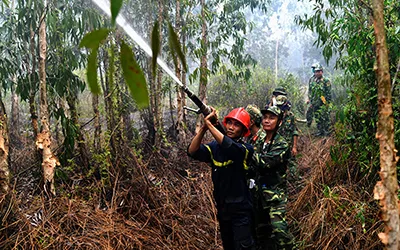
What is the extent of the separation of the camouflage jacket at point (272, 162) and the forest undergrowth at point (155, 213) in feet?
2.36

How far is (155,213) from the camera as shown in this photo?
4.14m

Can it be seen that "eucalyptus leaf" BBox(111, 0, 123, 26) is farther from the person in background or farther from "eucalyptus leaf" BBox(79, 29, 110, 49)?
the person in background

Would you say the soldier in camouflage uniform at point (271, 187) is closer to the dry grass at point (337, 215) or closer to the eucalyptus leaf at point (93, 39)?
the dry grass at point (337, 215)

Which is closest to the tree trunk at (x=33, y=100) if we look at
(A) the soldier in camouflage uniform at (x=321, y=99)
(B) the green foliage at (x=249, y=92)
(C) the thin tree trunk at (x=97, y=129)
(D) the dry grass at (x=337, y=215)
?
(C) the thin tree trunk at (x=97, y=129)

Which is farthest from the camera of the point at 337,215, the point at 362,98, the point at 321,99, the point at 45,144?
the point at 321,99

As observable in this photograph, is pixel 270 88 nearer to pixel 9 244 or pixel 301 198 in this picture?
pixel 301 198

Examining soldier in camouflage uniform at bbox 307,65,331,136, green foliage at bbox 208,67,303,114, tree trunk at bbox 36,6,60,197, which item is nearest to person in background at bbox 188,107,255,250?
tree trunk at bbox 36,6,60,197

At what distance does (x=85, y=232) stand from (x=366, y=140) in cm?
281

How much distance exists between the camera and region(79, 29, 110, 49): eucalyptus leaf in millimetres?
614

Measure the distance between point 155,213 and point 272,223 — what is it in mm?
1581

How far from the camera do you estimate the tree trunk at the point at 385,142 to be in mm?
1110

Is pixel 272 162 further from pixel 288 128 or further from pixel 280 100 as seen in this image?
pixel 288 128

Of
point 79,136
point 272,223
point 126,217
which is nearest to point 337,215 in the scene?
point 272,223

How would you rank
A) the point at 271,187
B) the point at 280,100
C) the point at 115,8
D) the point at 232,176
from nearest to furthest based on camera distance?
the point at 115,8 < the point at 232,176 < the point at 271,187 < the point at 280,100
